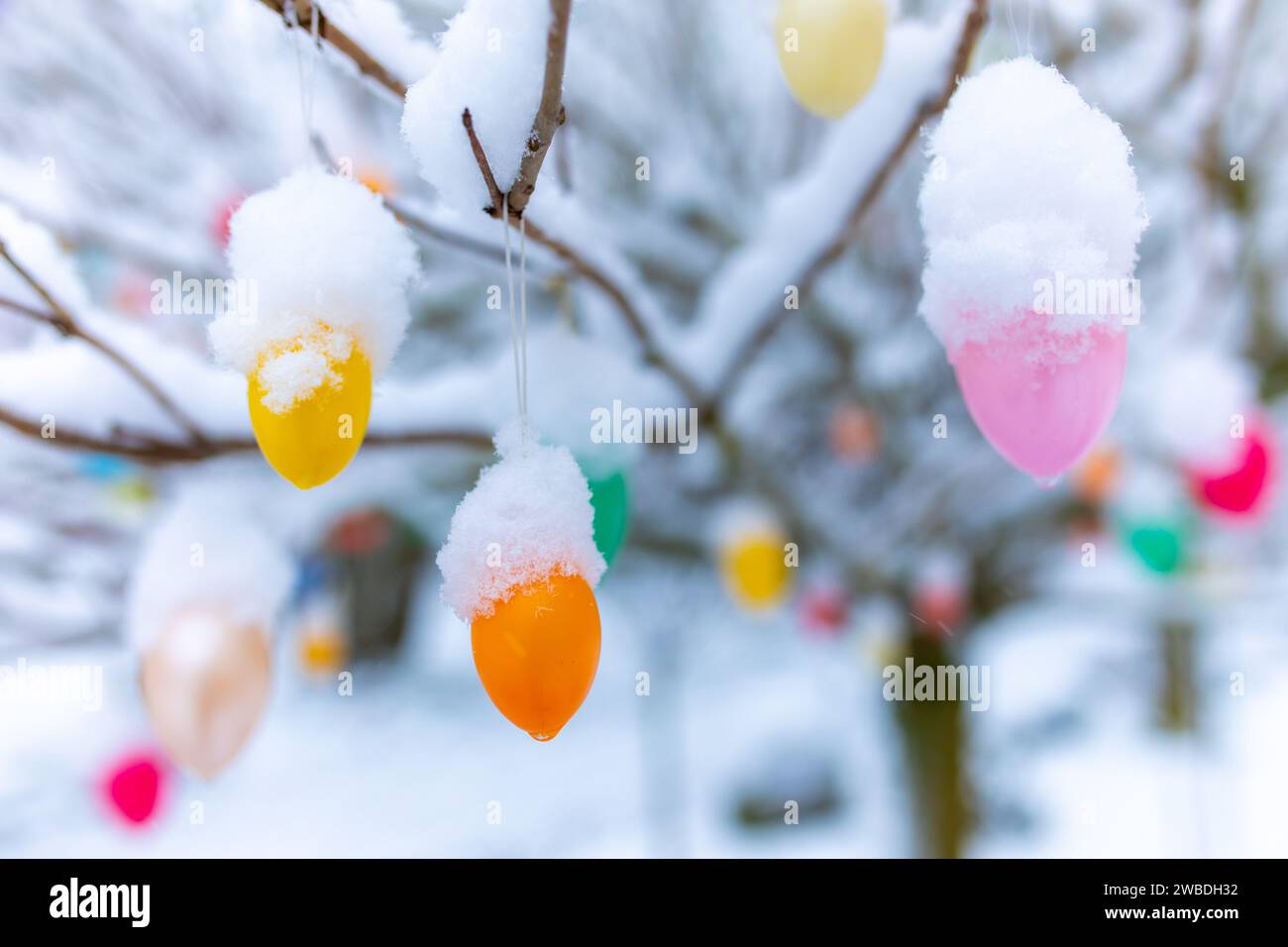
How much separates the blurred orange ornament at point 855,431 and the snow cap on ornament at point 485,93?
2121 millimetres

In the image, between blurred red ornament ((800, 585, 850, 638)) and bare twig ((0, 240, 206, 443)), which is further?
blurred red ornament ((800, 585, 850, 638))

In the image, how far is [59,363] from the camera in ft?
2.92

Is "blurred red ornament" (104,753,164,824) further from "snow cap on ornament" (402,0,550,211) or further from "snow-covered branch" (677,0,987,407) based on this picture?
"snow cap on ornament" (402,0,550,211)

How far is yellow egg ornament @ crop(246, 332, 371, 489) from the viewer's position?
0.60 m

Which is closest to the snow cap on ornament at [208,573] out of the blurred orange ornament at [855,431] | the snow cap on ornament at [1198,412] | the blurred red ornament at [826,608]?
the snow cap on ornament at [1198,412]

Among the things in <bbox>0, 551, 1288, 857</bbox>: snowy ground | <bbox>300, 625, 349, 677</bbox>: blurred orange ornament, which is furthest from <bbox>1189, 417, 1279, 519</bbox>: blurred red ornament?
<bbox>300, 625, 349, 677</bbox>: blurred orange ornament

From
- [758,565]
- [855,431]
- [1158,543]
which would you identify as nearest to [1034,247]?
[758,565]

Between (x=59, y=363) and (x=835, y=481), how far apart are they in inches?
105

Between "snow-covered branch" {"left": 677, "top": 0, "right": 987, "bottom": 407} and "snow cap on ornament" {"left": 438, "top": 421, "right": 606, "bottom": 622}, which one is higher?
"snow-covered branch" {"left": 677, "top": 0, "right": 987, "bottom": 407}

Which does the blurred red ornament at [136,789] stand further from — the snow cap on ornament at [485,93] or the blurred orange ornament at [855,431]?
the blurred orange ornament at [855,431]

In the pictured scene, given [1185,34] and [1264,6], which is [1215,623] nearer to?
[1264,6]

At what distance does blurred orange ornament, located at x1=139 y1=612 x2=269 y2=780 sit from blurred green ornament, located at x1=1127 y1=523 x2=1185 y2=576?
1.96 meters

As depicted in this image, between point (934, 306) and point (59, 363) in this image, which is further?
point (59, 363)

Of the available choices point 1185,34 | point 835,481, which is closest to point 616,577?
point 835,481
